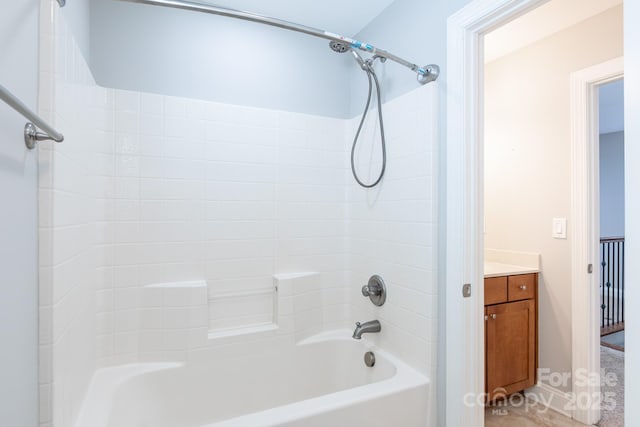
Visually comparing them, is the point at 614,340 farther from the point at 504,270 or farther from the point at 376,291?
the point at 376,291

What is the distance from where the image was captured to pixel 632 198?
0.89 metres

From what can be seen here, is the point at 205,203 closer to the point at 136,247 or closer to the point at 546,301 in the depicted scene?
the point at 136,247

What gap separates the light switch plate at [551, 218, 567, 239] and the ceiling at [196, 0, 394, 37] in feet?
5.82

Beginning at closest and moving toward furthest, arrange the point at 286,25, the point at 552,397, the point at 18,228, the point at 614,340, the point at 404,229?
the point at 18,228 < the point at 286,25 < the point at 404,229 < the point at 552,397 < the point at 614,340

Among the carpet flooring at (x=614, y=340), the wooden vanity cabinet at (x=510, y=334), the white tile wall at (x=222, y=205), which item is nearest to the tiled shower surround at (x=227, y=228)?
the white tile wall at (x=222, y=205)

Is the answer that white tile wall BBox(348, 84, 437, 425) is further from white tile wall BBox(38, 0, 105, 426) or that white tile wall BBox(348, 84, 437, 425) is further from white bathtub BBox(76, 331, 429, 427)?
white tile wall BBox(38, 0, 105, 426)

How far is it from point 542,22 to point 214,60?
2057 mm

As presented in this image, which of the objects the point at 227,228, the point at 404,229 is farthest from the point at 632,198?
the point at 227,228

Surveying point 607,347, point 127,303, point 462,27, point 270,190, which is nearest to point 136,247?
point 127,303

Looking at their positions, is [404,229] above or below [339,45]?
below

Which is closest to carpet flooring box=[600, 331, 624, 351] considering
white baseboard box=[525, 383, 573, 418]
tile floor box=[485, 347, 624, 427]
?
tile floor box=[485, 347, 624, 427]

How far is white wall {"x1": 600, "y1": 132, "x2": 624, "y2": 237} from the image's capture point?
5.28 meters

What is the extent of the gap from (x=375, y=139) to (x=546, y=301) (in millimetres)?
1678

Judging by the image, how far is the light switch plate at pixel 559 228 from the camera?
2148mm
